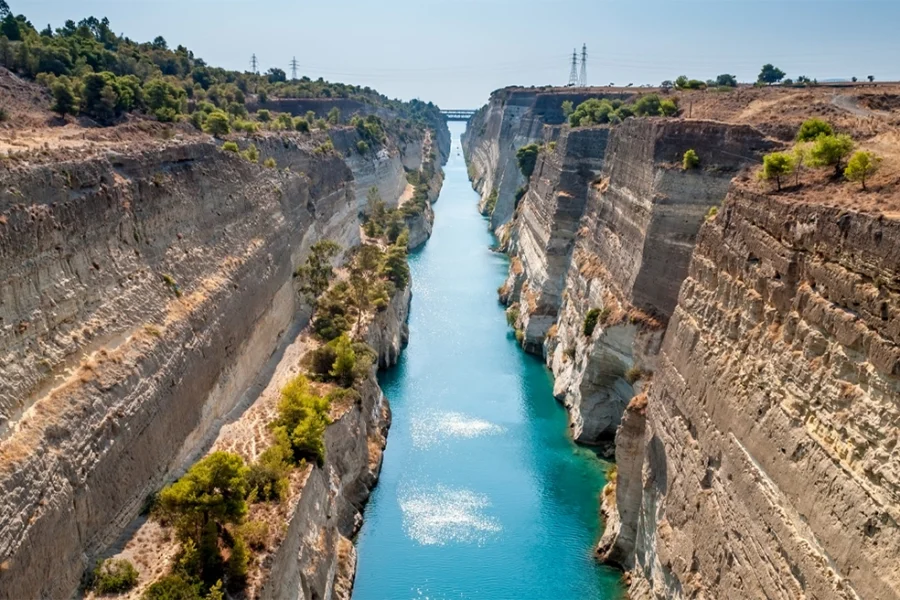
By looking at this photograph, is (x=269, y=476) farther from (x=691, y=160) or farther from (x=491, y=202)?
(x=491, y=202)

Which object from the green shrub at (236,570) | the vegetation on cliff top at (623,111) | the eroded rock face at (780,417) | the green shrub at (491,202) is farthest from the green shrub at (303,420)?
the green shrub at (491,202)

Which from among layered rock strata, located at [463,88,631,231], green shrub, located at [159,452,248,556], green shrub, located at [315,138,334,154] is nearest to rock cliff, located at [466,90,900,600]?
green shrub, located at [159,452,248,556]

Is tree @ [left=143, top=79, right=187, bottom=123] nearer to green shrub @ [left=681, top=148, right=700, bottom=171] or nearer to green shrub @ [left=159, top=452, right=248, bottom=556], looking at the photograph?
green shrub @ [left=159, top=452, right=248, bottom=556]

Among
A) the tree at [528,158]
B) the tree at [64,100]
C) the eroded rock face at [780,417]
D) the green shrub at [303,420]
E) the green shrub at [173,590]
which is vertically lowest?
the green shrub at [173,590]

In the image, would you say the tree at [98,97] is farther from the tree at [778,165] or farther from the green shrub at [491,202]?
the green shrub at [491,202]

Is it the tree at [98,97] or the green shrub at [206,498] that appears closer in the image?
the green shrub at [206,498]

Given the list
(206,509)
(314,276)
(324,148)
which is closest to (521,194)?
(324,148)
